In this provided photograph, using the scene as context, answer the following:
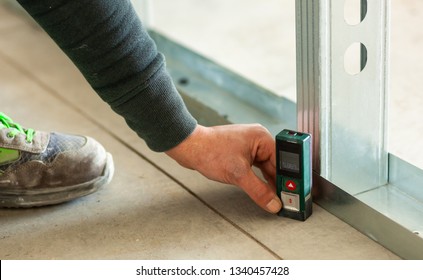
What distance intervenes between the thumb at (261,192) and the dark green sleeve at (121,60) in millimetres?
140

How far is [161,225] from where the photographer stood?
151 centimetres

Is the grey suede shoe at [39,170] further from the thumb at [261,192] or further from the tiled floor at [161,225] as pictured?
the thumb at [261,192]

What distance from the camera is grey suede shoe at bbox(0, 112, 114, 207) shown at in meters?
1.58

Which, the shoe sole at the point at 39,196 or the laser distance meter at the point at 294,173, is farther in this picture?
the shoe sole at the point at 39,196

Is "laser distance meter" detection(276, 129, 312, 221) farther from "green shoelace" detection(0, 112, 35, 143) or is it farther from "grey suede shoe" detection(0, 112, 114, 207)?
"green shoelace" detection(0, 112, 35, 143)

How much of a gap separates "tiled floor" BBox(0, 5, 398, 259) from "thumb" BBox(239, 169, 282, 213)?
0.09ft

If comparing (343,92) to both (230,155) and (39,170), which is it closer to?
(230,155)

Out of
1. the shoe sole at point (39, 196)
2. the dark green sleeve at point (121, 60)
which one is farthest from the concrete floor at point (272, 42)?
the shoe sole at point (39, 196)

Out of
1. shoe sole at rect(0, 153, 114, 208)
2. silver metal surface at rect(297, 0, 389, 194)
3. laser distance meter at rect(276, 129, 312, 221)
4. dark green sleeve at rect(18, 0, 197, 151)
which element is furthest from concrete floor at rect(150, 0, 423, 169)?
shoe sole at rect(0, 153, 114, 208)

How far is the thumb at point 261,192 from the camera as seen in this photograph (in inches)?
58.7

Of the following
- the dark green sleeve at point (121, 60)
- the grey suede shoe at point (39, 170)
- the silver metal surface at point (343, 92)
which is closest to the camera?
the dark green sleeve at point (121, 60)

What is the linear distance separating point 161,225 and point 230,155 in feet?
0.60
